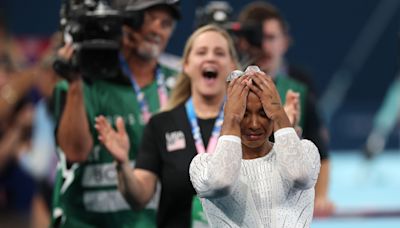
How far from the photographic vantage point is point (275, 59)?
612cm

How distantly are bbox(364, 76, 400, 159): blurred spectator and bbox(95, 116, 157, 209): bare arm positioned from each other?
9441 mm

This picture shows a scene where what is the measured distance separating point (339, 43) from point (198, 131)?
967 cm

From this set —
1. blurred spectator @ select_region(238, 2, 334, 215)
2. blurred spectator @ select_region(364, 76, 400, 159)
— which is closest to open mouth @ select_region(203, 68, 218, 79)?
blurred spectator @ select_region(238, 2, 334, 215)

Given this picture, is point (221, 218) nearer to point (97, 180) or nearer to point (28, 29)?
point (97, 180)

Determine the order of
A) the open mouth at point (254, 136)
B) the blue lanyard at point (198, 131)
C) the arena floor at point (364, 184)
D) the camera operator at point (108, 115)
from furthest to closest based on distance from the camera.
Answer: the arena floor at point (364, 184) → the camera operator at point (108, 115) → the blue lanyard at point (198, 131) → the open mouth at point (254, 136)

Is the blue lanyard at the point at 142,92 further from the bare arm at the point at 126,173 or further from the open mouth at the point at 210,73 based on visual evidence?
the open mouth at the point at 210,73

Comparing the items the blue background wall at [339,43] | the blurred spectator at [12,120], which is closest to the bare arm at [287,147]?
the blurred spectator at [12,120]

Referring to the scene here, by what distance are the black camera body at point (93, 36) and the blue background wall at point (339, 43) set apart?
750cm

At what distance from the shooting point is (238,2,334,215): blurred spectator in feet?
18.5

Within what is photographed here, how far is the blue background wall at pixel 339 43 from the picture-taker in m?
12.7

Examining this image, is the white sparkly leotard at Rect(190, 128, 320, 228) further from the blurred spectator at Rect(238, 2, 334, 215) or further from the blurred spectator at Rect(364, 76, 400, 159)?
the blurred spectator at Rect(364, 76, 400, 159)

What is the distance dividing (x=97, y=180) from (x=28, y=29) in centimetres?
758

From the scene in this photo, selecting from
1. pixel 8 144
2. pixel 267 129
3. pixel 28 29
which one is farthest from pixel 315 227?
pixel 28 29

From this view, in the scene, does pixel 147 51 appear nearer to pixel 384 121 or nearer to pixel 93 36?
pixel 93 36
